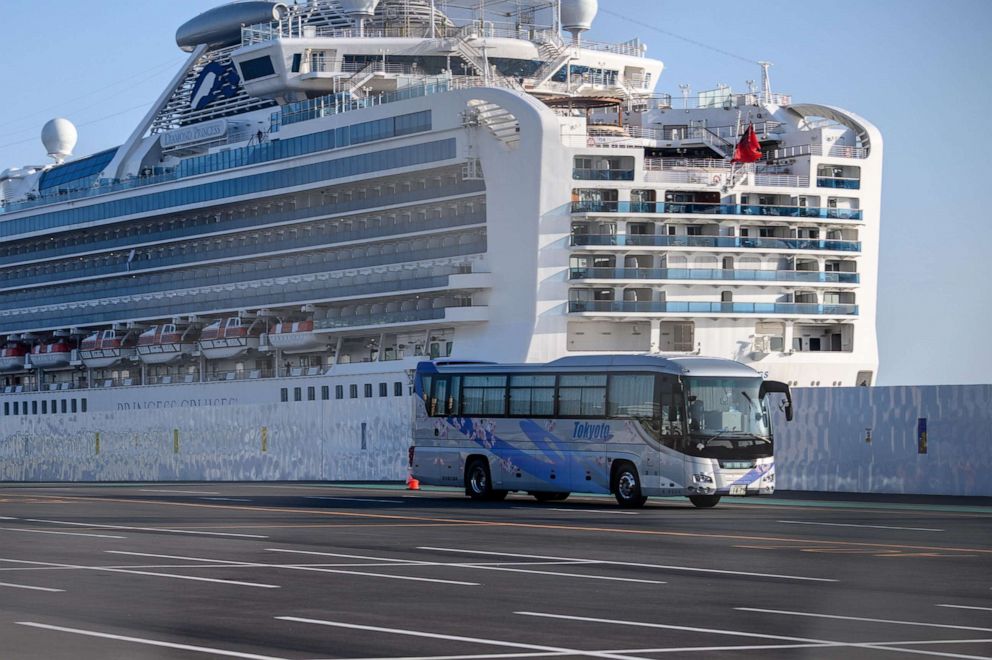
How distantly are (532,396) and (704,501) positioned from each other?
15.4 feet

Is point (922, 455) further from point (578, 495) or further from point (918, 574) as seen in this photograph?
point (918, 574)

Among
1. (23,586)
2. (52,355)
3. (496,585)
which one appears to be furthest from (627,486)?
(52,355)

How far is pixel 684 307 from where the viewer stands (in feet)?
173

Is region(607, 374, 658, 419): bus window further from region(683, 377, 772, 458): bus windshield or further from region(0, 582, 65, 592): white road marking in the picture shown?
region(0, 582, 65, 592): white road marking

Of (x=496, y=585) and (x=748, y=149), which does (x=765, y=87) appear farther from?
(x=496, y=585)

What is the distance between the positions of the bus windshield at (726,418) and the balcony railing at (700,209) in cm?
1848

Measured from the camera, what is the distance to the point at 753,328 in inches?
2110

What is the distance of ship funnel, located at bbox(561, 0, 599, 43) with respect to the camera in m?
67.3

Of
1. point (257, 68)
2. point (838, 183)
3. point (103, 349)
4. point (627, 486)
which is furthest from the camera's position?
point (103, 349)

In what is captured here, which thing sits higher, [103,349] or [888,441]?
[103,349]

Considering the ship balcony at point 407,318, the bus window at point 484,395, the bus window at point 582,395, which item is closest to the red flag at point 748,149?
the ship balcony at point 407,318

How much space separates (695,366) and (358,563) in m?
15.4

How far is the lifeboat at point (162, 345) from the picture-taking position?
69750 millimetres

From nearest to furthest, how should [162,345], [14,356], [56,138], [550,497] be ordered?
1. [550,497]
2. [162,345]
3. [14,356]
4. [56,138]
